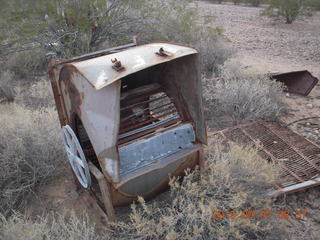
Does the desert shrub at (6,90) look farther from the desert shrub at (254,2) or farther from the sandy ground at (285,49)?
the desert shrub at (254,2)

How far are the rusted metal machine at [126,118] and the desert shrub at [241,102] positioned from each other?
1.77 m

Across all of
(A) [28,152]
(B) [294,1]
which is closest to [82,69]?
(A) [28,152]

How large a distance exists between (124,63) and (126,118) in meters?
0.70

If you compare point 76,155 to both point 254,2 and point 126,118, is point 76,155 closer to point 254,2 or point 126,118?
point 126,118

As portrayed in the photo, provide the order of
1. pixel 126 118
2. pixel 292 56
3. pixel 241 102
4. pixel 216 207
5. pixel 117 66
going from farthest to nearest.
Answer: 1. pixel 292 56
2. pixel 241 102
3. pixel 126 118
4. pixel 216 207
5. pixel 117 66

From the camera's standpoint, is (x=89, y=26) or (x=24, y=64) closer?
(x=89, y=26)

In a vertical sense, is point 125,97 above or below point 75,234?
above

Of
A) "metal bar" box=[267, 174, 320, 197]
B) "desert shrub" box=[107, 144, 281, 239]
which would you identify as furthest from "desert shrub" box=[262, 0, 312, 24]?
"desert shrub" box=[107, 144, 281, 239]

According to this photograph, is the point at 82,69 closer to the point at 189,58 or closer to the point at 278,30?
the point at 189,58

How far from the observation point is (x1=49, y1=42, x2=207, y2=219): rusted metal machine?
185 cm

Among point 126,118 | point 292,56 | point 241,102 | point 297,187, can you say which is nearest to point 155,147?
point 126,118

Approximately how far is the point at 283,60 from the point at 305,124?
11.3 ft

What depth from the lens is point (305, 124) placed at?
4188 mm

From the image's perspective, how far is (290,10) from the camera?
10.8 metres
